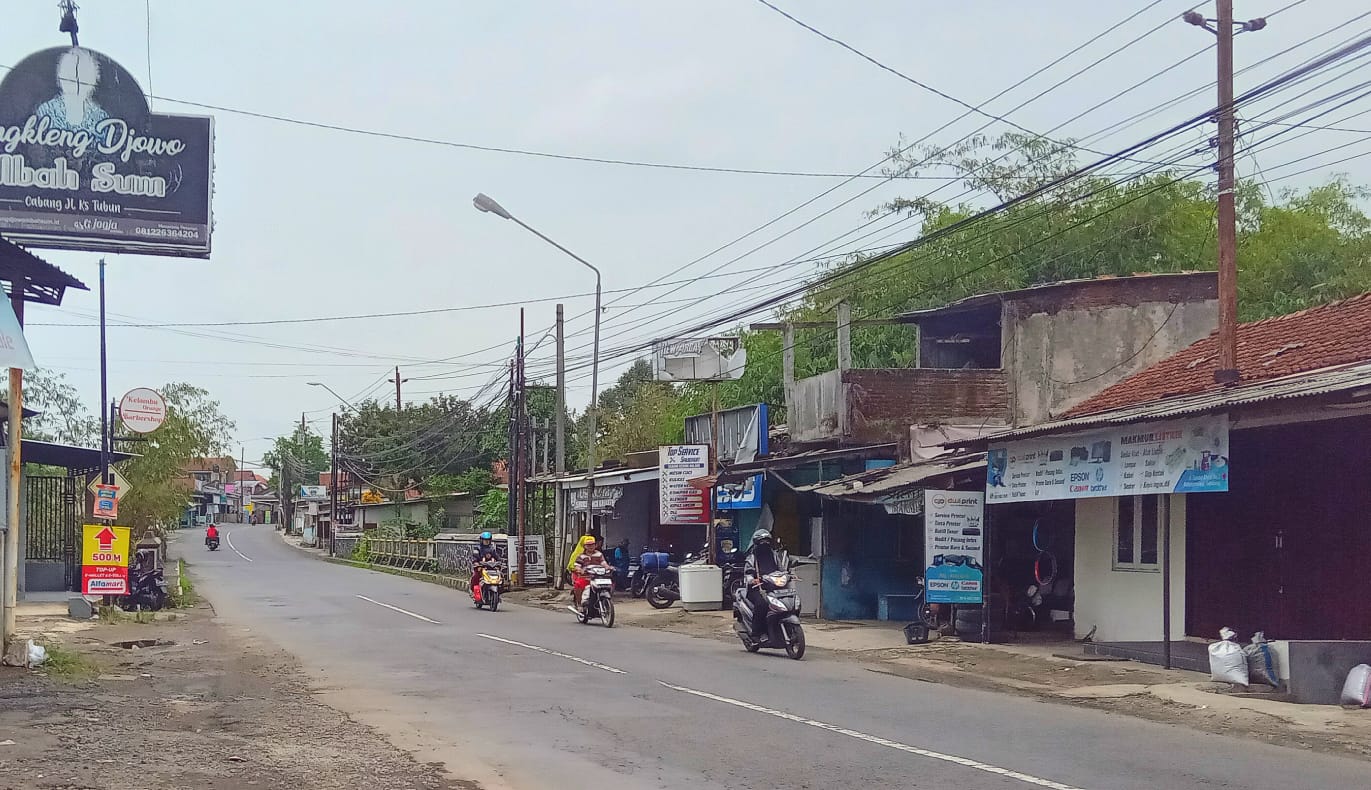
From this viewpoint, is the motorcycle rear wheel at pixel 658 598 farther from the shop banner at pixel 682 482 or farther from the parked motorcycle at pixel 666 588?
the shop banner at pixel 682 482

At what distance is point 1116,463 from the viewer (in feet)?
52.9

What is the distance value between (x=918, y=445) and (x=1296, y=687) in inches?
482

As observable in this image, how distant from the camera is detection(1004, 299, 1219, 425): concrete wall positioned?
25031mm

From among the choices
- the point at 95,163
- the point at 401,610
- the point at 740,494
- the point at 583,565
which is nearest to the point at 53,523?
the point at 401,610

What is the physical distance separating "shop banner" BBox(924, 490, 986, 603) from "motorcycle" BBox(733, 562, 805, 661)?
7.39 feet

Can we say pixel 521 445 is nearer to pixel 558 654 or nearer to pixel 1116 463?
pixel 558 654

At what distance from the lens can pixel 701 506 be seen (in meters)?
30.0

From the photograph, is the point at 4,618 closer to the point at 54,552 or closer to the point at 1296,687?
the point at 1296,687

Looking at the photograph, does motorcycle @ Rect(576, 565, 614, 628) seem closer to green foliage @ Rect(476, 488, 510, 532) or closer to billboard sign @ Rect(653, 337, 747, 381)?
billboard sign @ Rect(653, 337, 747, 381)

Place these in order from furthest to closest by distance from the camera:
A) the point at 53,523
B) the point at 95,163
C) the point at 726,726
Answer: the point at 53,523 → the point at 95,163 → the point at 726,726

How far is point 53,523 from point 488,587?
42.4 ft

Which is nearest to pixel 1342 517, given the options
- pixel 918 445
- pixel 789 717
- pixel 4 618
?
pixel 789 717

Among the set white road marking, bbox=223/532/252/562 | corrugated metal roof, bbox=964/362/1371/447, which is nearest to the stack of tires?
corrugated metal roof, bbox=964/362/1371/447

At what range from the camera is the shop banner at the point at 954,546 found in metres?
19.1
